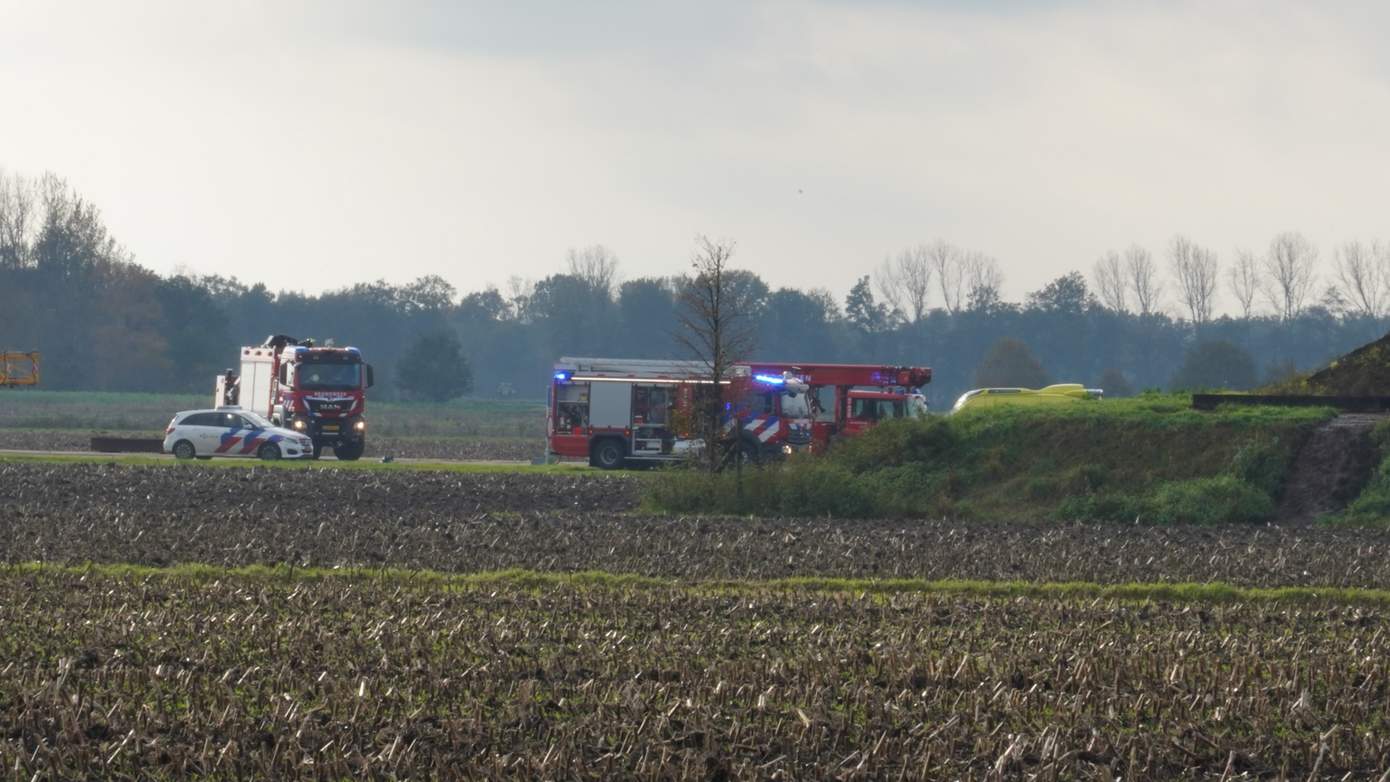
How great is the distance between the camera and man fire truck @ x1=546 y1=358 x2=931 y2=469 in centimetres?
4097

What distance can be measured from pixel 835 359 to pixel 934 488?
4049 inches

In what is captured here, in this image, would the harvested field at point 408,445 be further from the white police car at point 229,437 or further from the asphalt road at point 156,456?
the white police car at point 229,437

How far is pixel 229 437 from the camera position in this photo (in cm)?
4278

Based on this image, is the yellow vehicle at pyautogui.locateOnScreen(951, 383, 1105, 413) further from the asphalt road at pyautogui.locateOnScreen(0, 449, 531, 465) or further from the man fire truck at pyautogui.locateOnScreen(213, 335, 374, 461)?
the man fire truck at pyautogui.locateOnScreen(213, 335, 374, 461)

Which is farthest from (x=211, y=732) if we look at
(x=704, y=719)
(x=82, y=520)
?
(x=82, y=520)

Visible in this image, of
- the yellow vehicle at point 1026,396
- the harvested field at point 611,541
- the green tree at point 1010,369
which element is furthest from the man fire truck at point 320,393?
the green tree at point 1010,369

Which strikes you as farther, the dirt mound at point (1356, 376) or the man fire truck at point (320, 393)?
the man fire truck at point (320, 393)

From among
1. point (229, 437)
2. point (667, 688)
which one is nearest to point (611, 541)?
point (667, 688)

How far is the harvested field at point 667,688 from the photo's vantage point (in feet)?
30.1

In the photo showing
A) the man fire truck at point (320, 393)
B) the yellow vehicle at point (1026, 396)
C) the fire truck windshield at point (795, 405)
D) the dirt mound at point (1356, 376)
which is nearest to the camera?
the dirt mound at point (1356, 376)

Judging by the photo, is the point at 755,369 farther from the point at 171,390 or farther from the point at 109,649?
the point at 171,390

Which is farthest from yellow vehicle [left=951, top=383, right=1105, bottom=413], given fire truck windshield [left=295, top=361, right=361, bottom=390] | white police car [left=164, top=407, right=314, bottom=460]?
white police car [left=164, top=407, right=314, bottom=460]

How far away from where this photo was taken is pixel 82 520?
23375mm

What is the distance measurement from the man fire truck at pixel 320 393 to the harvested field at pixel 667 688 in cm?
2903
